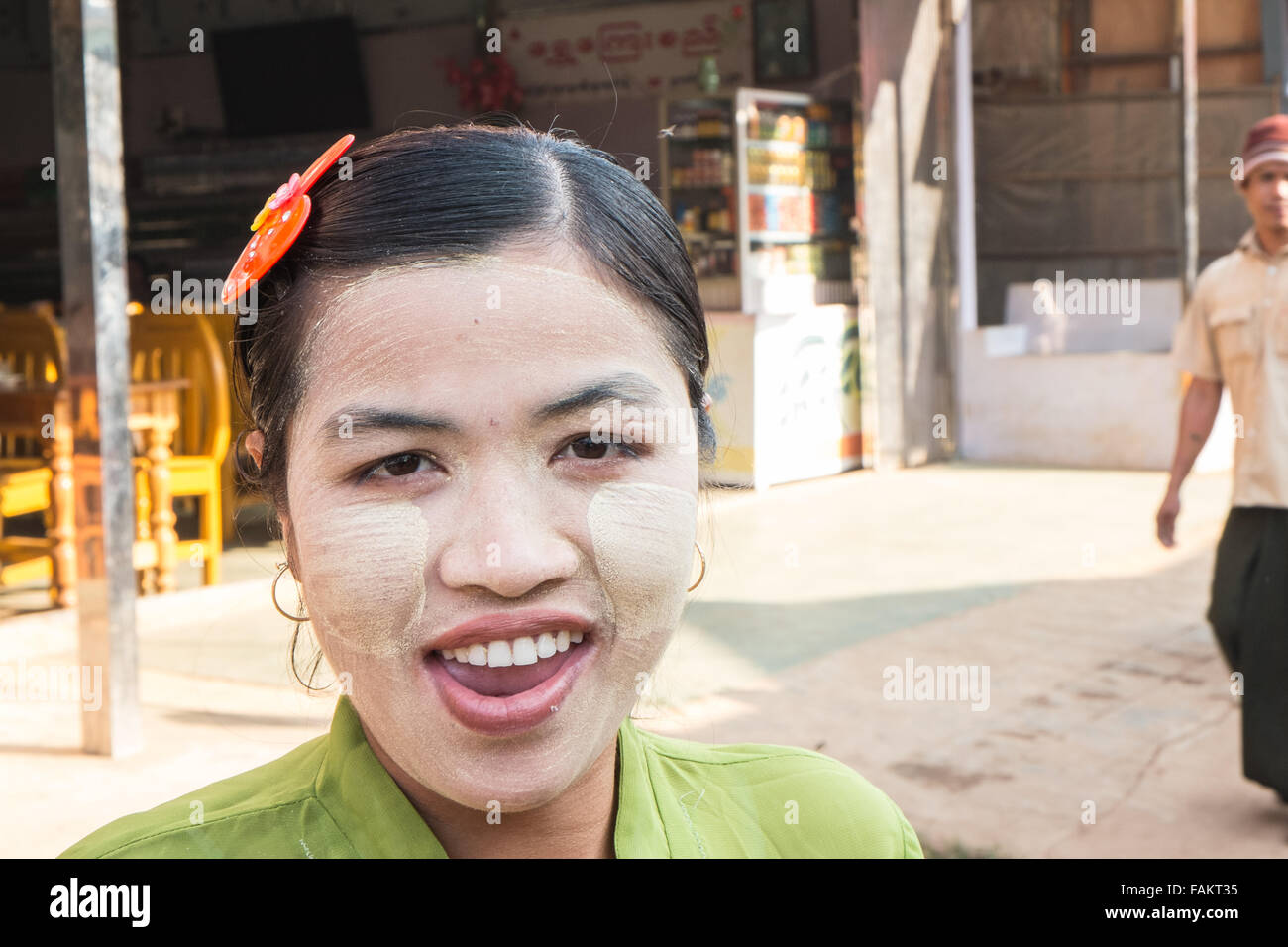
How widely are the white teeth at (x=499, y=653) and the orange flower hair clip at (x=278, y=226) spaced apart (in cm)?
30

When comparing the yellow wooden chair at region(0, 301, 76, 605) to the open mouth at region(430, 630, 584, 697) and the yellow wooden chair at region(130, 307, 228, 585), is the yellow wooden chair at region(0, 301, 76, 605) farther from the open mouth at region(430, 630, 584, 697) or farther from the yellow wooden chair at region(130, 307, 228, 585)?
the open mouth at region(430, 630, 584, 697)

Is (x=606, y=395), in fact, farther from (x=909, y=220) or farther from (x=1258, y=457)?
(x=909, y=220)

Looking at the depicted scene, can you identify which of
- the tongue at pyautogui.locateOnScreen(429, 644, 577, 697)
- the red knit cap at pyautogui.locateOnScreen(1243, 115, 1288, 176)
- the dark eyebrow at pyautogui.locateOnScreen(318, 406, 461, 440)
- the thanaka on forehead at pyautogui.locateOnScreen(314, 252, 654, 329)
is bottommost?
the tongue at pyautogui.locateOnScreen(429, 644, 577, 697)

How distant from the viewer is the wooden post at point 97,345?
12.5 feet

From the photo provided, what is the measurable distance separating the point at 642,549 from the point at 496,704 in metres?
0.13

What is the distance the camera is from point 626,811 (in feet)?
3.38

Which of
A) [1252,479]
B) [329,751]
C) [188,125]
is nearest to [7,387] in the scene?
[1252,479]

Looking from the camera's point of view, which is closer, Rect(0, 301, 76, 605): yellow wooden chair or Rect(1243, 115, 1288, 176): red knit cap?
Rect(1243, 115, 1288, 176): red knit cap

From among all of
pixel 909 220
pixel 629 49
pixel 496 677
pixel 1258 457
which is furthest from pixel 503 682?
pixel 629 49

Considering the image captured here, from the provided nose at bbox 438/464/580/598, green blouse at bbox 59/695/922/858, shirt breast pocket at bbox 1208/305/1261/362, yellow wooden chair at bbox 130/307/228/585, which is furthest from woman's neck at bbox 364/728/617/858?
yellow wooden chair at bbox 130/307/228/585

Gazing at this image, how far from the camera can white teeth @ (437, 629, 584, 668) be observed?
0.90 m

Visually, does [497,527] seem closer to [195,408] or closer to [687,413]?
[687,413]

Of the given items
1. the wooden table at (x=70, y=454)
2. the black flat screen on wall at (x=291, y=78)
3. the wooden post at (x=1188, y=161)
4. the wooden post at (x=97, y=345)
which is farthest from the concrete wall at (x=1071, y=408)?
the wooden post at (x=97, y=345)

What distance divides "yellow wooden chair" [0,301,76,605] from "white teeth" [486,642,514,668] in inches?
196
